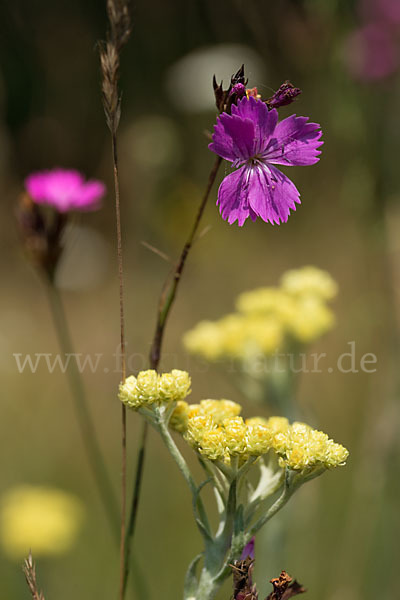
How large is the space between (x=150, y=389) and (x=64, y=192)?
544mm

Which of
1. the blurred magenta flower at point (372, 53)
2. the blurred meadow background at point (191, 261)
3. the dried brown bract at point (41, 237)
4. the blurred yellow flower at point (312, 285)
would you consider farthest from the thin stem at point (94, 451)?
the blurred magenta flower at point (372, 53)

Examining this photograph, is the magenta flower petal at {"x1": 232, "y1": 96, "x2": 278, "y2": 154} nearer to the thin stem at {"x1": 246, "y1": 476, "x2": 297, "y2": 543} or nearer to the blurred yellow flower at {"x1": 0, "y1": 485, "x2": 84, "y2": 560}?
the thin stem at {"x1": 246, "y1": 476, "x2": 297, "y2": 543}

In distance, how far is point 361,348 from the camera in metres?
2.33

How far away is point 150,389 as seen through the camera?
54 centimetres

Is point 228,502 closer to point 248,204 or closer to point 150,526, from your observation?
point 248,204

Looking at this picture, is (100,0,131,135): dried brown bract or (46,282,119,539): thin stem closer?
(100,0,131,135): dried brown bract

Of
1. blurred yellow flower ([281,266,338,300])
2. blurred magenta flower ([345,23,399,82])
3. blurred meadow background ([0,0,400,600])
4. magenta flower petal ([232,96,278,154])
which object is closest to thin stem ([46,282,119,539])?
blurred meadow background ([0,0,400,600])

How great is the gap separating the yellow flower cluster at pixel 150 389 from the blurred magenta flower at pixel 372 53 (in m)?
1.46

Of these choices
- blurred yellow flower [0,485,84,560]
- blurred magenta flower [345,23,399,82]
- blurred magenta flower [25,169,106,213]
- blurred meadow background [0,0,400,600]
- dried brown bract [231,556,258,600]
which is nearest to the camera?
dried brown bract [231,556,258,600]

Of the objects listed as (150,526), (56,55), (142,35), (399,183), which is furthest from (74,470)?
(56,55)

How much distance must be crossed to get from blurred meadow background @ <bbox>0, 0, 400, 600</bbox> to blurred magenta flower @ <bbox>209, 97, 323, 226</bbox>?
0.78ft

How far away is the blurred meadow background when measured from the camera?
155cm

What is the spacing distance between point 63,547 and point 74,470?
74 cm

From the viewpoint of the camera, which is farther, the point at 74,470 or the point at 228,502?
the point at 74,470
